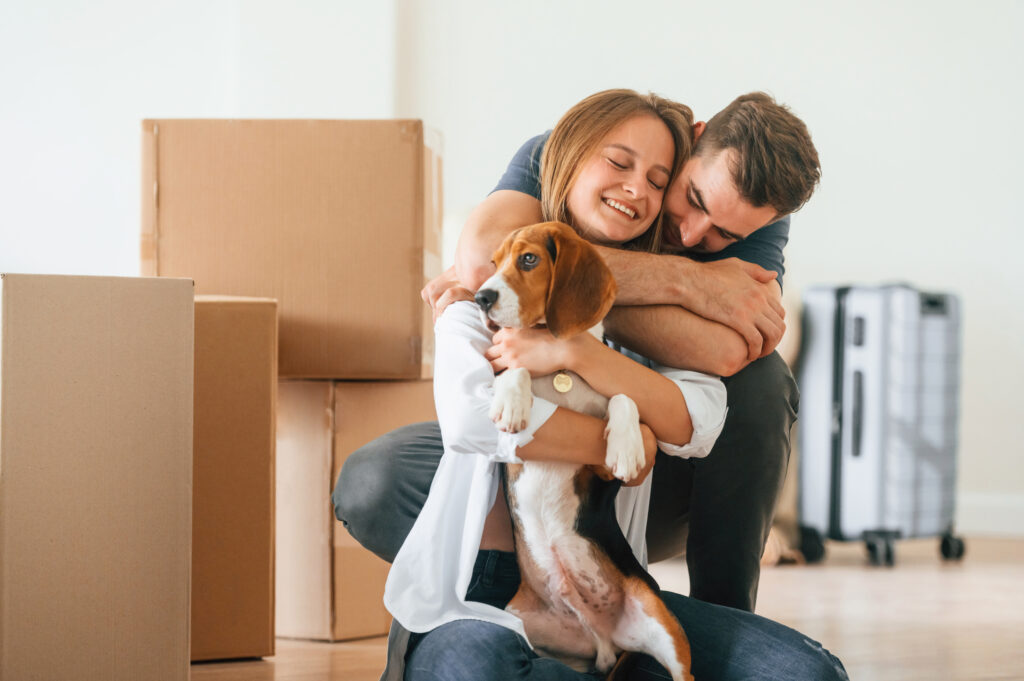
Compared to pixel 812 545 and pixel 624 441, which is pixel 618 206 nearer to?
pixel 624 441

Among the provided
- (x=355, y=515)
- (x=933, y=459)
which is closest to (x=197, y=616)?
(x=355, y=515)

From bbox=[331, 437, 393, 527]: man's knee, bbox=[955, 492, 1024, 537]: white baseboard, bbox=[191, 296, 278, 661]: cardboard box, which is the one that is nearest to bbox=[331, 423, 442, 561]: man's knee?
bbox=[331, 437, 393, 527]: man's knee

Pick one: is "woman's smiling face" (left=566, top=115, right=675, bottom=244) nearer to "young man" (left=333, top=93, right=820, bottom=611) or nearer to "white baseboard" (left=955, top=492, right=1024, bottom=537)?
"young man" (left=333, top=93, right=820, bottom=611)

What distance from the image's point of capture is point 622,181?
1153mm

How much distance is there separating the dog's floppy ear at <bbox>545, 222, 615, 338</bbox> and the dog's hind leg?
30 cm

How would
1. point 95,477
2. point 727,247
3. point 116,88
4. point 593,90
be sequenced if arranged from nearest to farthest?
point 95,477
point 727,247
point 116,88
point 593,90

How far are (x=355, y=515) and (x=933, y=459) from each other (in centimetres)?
210

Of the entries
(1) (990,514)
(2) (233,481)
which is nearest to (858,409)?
(1) (990,514)

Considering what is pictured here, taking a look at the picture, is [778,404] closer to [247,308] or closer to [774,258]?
[774,258]

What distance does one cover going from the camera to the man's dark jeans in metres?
1.31

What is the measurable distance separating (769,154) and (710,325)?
22 cm

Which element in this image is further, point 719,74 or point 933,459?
point 719,74

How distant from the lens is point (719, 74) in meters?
3.22

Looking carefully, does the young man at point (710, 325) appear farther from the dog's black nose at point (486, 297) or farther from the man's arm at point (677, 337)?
the dog's black nose at point (486, 297)
